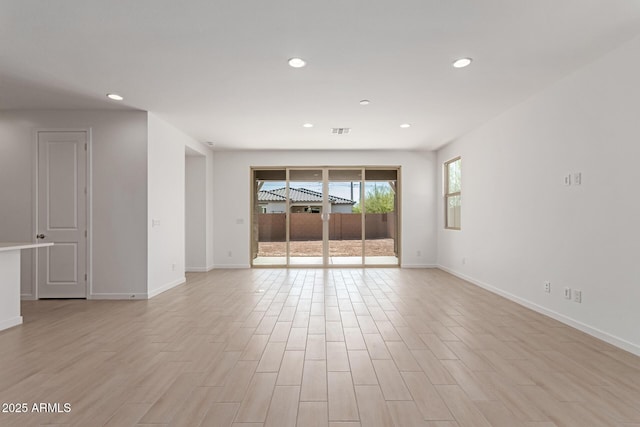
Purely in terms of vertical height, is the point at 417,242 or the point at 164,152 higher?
the point at 164,152

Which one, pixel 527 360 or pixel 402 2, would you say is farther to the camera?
pixel 527 360

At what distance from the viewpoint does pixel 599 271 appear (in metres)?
3.15

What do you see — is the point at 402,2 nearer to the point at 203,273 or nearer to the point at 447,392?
the point at 447,392

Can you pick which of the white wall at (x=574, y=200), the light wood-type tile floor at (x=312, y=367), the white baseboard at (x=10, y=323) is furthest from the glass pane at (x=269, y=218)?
the white baseboard at (x=10, y=323)

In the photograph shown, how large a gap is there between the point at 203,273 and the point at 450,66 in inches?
228

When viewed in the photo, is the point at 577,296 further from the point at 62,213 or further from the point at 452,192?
the point at 62,213

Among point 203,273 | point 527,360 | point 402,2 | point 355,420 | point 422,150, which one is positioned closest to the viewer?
point 355,420

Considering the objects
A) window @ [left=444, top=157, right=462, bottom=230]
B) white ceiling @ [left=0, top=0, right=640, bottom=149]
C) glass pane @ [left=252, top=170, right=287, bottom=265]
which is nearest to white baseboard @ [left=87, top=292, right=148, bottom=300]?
white ceiling @ [left=0, top=0, right=640, bottom=149]

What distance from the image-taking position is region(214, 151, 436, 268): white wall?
24.7 ft

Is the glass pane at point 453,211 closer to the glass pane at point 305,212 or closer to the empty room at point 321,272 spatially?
the empty room at point 321,272

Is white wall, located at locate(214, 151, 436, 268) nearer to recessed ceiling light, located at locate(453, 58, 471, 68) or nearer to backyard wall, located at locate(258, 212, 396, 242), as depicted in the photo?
backyard wall, located at locate(258, 212, 396, 242)

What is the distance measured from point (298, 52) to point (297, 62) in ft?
0.59

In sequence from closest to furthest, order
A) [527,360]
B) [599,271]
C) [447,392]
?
1. [447,392]
2. [527,360]
3. [599,271]

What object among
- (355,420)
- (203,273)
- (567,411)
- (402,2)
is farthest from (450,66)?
(203,273)
